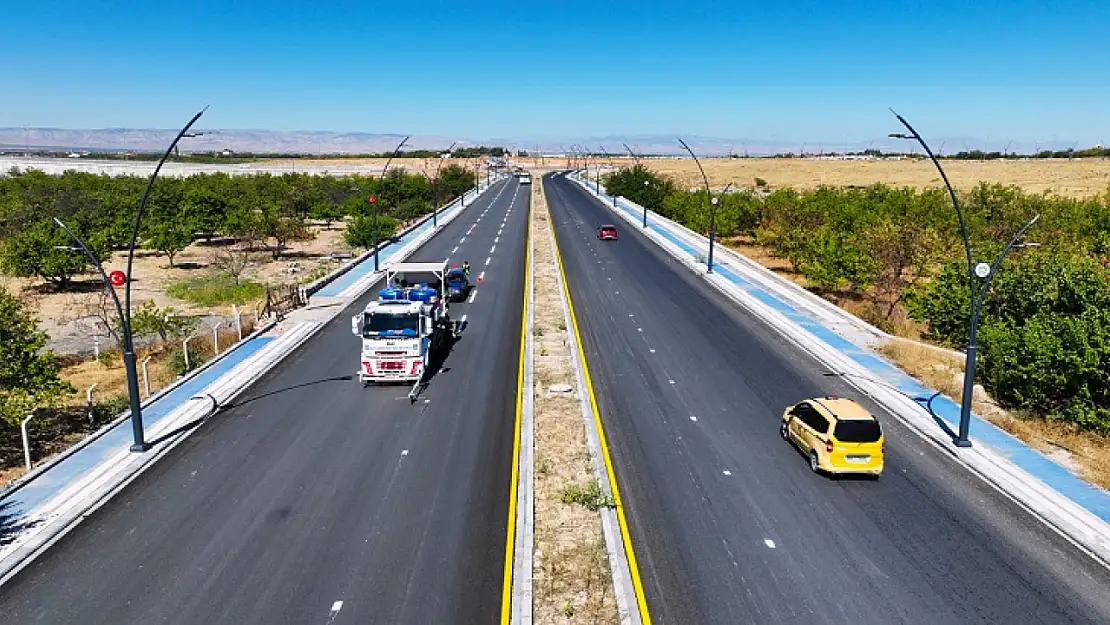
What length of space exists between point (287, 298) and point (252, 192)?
57720mm

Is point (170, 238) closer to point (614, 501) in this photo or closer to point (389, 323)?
point (389, 323)

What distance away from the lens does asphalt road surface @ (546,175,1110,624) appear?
39.8 feet

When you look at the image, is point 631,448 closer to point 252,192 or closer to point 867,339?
point 867,339

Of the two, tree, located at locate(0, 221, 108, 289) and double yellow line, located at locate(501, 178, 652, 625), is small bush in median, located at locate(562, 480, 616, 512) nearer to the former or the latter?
double yellow line, located at locate(501, 178, 652, 625)

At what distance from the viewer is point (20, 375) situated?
63.1ft

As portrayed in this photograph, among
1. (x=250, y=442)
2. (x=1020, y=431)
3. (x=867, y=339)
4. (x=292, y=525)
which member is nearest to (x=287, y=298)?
(x=250, y=442)

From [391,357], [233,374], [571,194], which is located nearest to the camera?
[391,357]

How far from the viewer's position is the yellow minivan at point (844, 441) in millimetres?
16578

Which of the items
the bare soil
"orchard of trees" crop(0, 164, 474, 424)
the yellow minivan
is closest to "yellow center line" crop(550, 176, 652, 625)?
the bare soil

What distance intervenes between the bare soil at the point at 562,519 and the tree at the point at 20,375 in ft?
43.4

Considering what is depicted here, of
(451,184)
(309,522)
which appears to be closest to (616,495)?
(309,522)

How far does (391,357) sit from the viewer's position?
74.7 feet

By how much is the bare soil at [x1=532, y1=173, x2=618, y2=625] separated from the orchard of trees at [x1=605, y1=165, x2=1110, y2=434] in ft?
47.0

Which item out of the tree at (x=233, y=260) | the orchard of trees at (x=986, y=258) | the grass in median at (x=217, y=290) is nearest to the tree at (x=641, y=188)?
the orchard of trees at (x=986, y=258)
